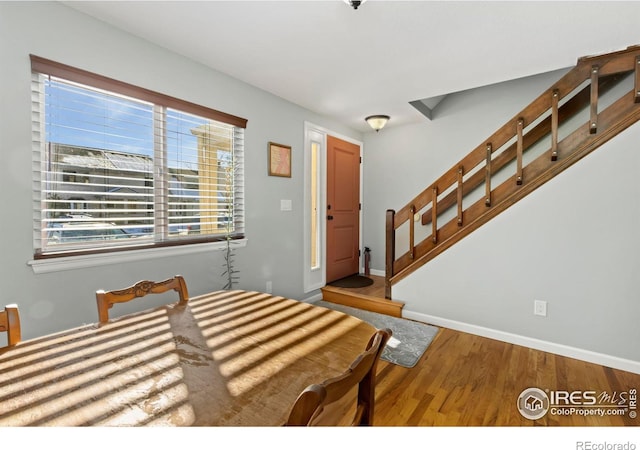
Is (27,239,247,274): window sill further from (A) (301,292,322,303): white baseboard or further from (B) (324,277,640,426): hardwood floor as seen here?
(B) (324,277,640,426): hardwood floor

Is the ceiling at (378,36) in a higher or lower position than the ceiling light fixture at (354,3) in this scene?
higher

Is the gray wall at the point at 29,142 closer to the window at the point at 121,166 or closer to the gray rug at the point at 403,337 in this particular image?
the window at the point at 121,166

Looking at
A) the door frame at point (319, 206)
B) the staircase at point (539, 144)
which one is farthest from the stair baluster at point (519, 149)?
the door frame at point (319, 206)

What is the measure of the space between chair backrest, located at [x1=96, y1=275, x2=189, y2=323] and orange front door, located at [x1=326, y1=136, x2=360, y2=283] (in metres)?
2.79

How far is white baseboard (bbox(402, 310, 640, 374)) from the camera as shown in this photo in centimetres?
236

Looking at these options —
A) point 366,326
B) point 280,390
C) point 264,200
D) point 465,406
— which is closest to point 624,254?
point 465,406

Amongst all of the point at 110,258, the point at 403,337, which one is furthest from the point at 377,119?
the point at 110,258

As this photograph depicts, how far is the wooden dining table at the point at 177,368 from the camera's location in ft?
2.48

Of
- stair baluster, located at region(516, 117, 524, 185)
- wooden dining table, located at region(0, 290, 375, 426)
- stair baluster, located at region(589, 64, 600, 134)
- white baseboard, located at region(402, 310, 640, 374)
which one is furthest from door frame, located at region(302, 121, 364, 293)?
stair baluster, located at region(589, 64, 600, 134)

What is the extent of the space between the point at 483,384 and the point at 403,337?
0.85 metres

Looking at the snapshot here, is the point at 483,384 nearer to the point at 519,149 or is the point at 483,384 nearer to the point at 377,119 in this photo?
the point at 519,149

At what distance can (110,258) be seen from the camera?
6.89ft

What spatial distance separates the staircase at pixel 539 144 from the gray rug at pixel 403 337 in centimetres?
36

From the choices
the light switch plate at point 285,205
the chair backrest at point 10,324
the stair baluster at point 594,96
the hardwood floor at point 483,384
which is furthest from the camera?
the light switch plate at point 285,205
